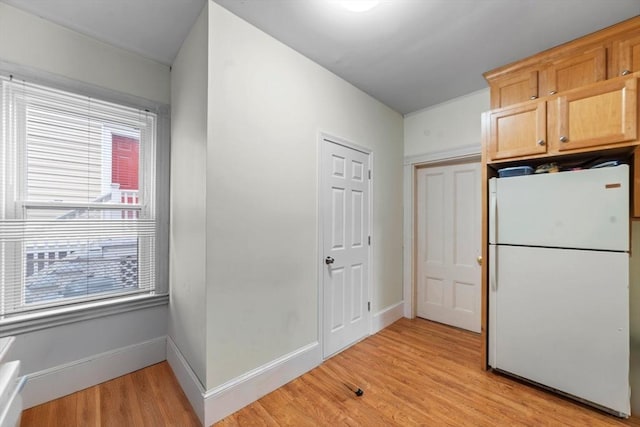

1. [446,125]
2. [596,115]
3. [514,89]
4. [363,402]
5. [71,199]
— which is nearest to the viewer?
[596,115]

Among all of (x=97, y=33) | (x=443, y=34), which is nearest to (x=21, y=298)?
(x=97, y=33)

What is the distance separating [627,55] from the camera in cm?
180

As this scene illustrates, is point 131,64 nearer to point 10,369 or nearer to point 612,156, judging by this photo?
point 10,369

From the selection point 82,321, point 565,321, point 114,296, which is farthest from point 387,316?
point 82,321

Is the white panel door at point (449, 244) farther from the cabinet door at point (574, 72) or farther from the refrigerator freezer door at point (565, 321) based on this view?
the cabinet door at point (574, 72)

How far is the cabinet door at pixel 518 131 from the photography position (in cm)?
200

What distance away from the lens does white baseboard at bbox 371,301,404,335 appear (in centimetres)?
302

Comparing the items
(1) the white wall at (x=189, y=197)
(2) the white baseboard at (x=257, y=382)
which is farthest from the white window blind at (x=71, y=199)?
(2) the white baseboard at (x=257, y=382)

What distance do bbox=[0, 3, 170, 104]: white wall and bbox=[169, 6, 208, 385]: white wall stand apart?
19 cm

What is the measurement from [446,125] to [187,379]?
358 cm

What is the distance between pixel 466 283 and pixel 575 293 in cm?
127

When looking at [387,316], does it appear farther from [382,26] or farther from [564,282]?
[382,26]

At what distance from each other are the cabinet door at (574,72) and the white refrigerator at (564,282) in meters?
0.73

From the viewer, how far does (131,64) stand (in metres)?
2.23
